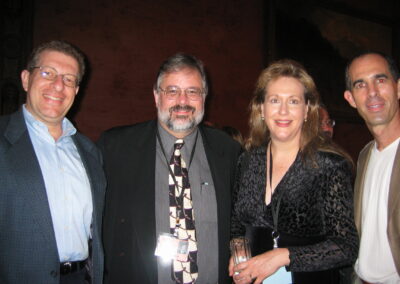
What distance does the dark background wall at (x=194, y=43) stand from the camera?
3867mm

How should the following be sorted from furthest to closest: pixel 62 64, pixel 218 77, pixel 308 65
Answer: pixel 308 65, pixel 218 77, pixel 62 64

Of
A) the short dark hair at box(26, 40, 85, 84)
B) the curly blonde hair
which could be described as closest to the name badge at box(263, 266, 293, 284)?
the curly blonde hair

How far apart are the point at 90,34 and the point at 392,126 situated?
12.5ft

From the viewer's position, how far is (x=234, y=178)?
2.24 m

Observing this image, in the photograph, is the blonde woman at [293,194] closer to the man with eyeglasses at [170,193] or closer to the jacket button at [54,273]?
the man with eyeglasses at [170,193]

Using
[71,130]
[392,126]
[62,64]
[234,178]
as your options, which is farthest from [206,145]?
[392,126]

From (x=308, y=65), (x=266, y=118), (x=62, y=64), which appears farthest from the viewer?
(x=308, y=65)

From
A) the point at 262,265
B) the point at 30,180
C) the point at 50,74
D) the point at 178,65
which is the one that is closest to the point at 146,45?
the point at 178,65

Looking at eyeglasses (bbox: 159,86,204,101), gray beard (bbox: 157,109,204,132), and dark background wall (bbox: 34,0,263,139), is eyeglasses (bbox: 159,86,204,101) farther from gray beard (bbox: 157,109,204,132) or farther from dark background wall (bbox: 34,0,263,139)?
dark background wall (bbox: 34,0,263,139)

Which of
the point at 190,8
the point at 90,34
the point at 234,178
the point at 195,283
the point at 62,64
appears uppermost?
the point at 190,8

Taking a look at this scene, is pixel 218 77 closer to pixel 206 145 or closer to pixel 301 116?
pixel 206 145

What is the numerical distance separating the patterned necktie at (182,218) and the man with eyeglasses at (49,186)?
1.49 ft

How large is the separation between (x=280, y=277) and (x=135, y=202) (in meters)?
0.97

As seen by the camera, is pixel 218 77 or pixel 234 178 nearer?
pixel 234 178
